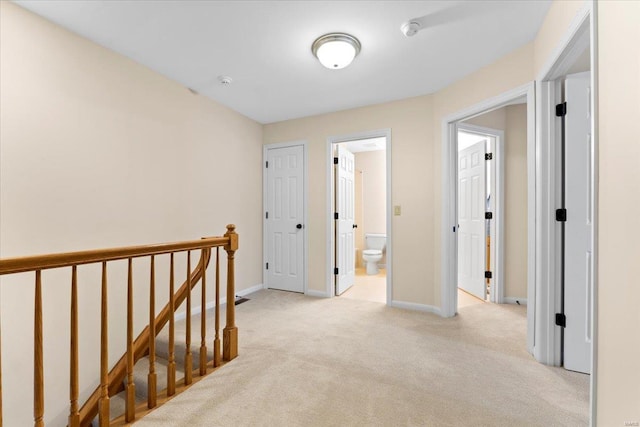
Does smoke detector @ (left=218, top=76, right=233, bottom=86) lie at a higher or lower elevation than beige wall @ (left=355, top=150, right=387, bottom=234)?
higher

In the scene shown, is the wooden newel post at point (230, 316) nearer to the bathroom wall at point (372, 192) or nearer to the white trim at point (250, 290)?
the white trim at point (250, 290)

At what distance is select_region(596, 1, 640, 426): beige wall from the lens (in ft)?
3.27

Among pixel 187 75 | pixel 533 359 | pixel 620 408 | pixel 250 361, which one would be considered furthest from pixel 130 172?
pixel 533 359

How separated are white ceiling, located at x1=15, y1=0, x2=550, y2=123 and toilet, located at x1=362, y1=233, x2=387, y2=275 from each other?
9.98 feet

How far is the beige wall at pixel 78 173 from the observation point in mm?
1810

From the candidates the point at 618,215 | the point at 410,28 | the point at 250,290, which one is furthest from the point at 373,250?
the point at 618,215

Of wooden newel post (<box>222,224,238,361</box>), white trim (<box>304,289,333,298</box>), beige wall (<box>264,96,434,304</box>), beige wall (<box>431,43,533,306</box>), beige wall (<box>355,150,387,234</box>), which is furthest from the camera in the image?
beige wall (<box>355,150,387,234</box>)

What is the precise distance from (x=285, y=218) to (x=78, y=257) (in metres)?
2.78

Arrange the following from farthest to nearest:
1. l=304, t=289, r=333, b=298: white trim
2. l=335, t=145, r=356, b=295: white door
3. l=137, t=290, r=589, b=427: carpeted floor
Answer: l=335, t=145, r=356, b=295: white door
l=304, t=289, r=333, b=298: white trim
l=137, t=290, r=589, b=427: carpeted floor

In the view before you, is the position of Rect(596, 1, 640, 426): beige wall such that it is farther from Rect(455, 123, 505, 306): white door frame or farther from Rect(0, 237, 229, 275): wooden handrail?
Rect(455, 123, 505, 306): white door frame

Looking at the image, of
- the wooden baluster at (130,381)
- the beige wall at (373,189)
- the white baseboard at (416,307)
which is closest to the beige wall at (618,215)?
the white baseboard at (416,307)

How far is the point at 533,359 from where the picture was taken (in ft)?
6.79

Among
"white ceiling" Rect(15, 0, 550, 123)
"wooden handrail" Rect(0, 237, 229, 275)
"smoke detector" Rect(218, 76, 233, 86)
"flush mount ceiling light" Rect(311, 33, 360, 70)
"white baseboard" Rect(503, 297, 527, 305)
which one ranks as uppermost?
"white ceiling" Rect(15, 0, 550, 123)

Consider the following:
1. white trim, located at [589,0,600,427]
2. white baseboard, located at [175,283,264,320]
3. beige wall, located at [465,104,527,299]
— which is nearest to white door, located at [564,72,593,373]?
white trim, located at [589,0,600,427]
